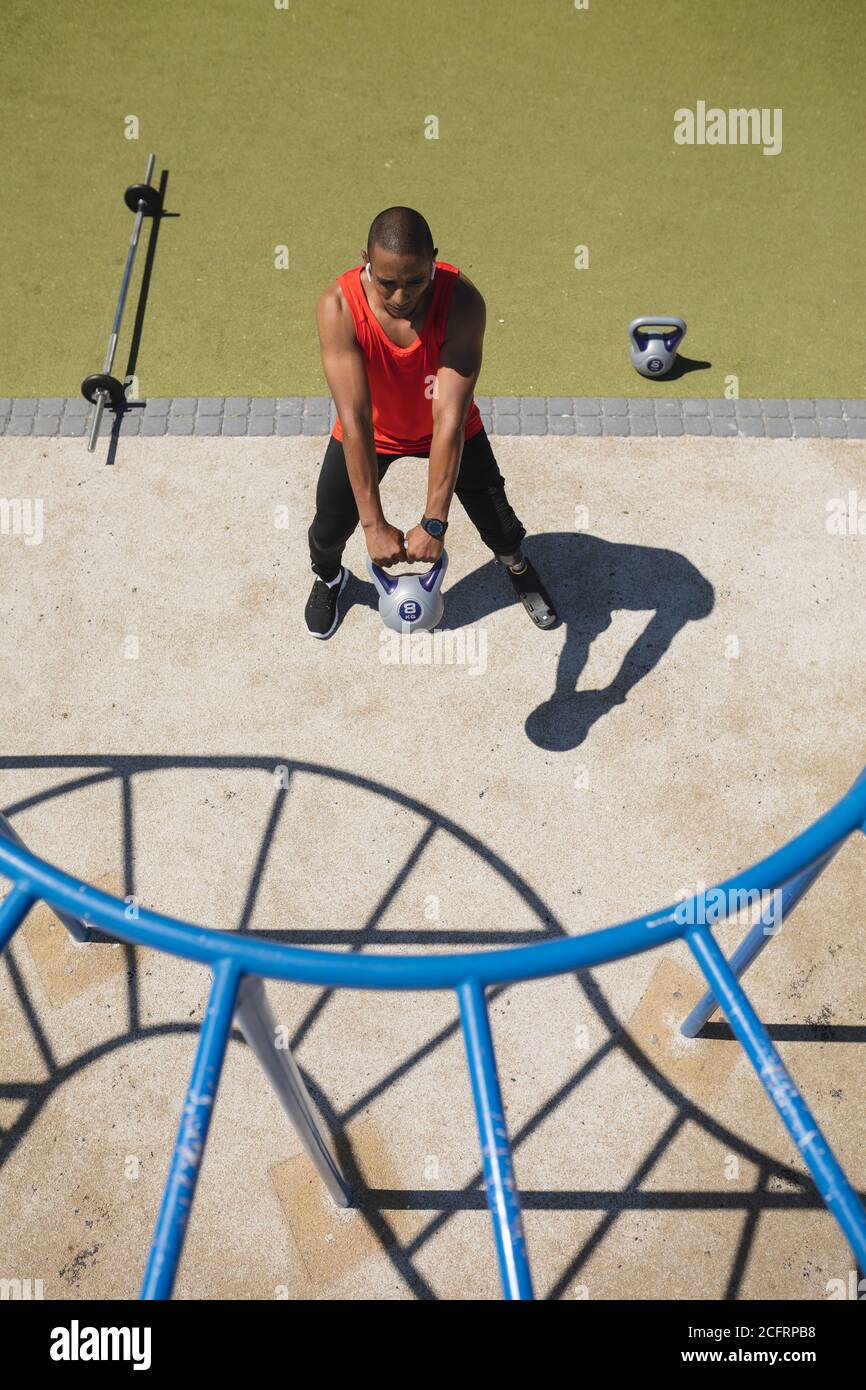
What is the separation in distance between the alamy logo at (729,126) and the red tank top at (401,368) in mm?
4931

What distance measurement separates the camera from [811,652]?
17.2 ft

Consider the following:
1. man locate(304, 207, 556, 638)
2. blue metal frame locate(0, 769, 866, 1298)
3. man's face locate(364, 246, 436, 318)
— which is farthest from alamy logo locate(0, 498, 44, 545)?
blue metal frame locate(0, 769, 866, 1298)

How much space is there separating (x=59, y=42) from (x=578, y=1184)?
915 cm

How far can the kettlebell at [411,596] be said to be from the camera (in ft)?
14.1

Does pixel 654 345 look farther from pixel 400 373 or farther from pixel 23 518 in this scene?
pixel 23 518

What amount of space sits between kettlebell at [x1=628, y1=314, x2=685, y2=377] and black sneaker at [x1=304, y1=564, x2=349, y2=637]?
2514 mm

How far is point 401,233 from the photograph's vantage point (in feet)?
11.0

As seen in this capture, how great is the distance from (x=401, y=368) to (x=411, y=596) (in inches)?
37.2

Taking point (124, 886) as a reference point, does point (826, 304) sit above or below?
above
